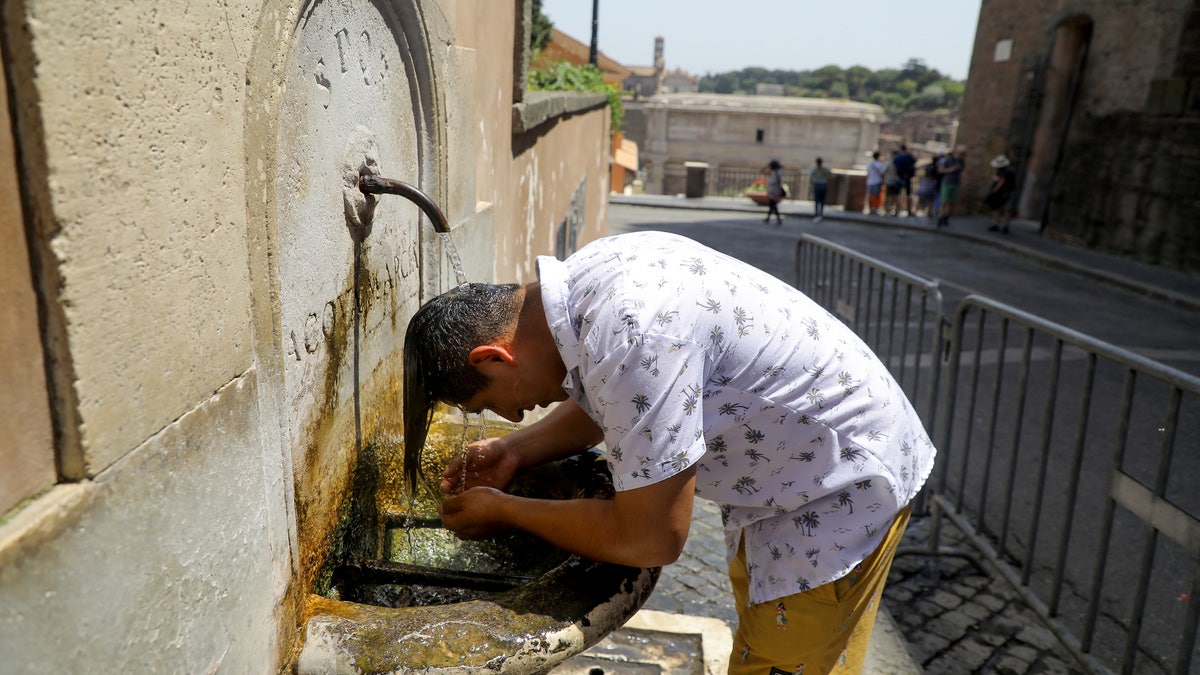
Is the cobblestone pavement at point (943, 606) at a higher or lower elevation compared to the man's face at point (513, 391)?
lower

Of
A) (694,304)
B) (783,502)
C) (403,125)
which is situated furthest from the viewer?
(403,125)

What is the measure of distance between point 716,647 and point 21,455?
2.39m

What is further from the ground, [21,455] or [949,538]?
[21,455]

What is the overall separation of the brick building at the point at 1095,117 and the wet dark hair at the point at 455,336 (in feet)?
43.5

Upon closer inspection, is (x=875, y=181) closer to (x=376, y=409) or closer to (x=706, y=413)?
(x=376, y=409)

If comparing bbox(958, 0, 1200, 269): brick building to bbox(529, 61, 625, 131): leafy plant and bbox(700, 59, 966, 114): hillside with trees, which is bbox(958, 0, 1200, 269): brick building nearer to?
bbox(529, 61, 625, 131): leafy plant

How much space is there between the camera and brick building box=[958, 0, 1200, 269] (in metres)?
12.4

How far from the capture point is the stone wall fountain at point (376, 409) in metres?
1.62

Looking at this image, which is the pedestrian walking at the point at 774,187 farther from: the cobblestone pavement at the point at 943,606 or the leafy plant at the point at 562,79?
the cobblestone pavement at the point at 943,606

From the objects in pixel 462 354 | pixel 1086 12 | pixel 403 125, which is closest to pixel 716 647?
pixel 462 354

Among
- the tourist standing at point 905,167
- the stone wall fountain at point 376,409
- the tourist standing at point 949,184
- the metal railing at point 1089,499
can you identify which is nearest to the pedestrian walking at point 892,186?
the tourist standing at point 905,167

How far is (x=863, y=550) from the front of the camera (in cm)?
184

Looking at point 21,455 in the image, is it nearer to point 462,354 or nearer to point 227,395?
point 227,395

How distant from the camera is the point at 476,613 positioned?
1641mm
